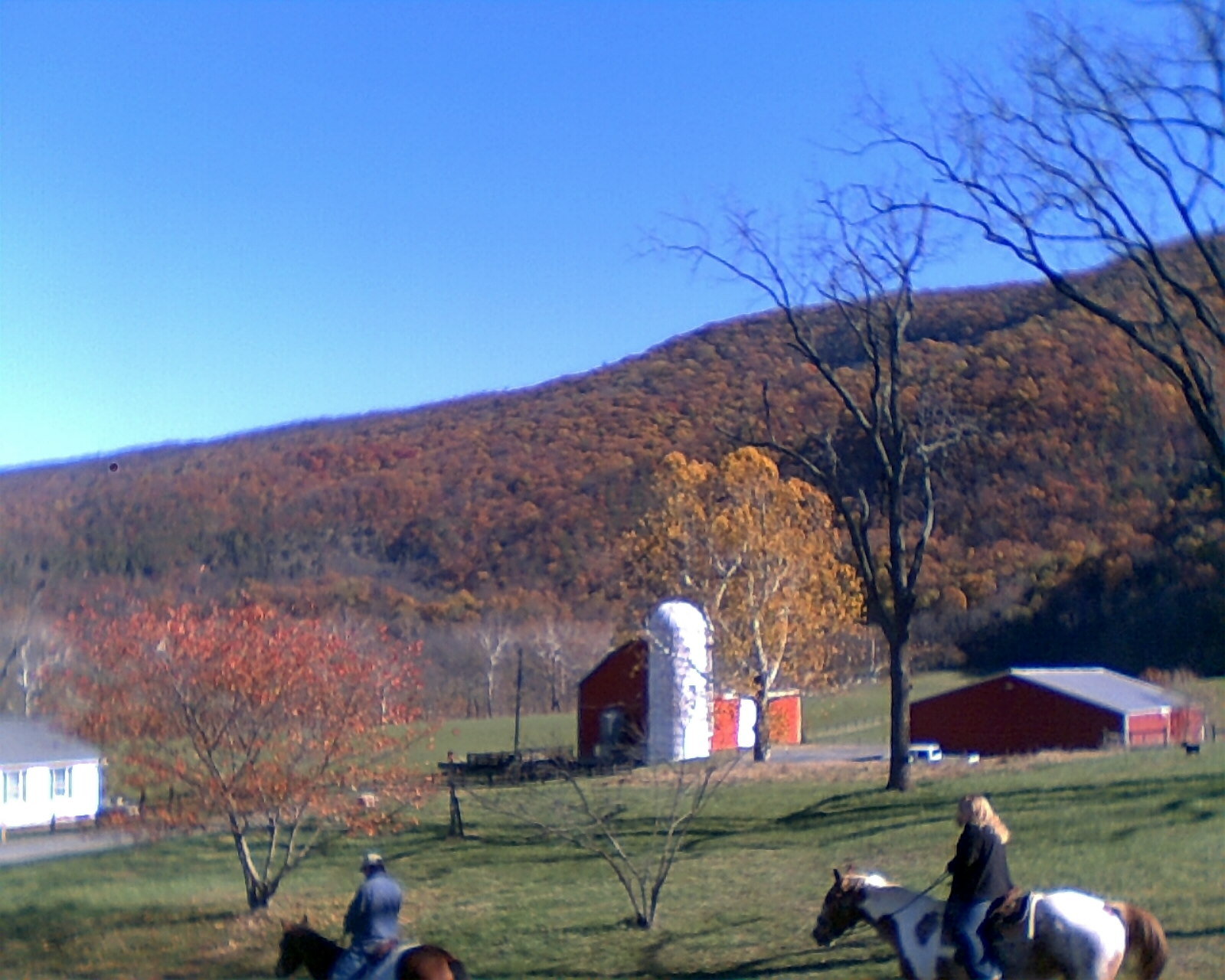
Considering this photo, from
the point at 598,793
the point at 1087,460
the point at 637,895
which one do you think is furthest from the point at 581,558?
the point at 637,895

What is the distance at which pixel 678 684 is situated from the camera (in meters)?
38.6

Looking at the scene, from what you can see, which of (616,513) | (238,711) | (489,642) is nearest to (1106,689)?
(489,642)

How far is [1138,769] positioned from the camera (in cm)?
2478

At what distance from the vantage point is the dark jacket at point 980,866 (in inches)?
333

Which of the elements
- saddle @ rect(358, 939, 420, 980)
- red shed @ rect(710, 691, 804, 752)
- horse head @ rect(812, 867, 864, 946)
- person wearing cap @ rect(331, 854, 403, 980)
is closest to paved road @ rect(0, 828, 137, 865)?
red shed @ rect(710, 691, 804, 752)

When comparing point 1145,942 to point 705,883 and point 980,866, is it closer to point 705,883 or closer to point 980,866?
point 980,866

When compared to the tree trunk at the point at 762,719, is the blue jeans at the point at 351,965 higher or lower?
higher

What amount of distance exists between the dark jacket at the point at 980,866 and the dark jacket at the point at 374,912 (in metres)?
3.92

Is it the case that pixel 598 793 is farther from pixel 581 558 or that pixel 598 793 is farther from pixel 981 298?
pixel 981 298

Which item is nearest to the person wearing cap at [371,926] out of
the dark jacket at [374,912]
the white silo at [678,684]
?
the dark jacket at [374,912]

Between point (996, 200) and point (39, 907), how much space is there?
19.1 meters

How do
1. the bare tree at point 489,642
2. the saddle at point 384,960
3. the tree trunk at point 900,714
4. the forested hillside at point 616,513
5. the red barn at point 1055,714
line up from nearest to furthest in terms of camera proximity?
the saddle at point 384,960, the tree trunk at point 900,714, the red barn at point 1055,714, the bare tree at point 489,642, the forested hillside at point 616,513

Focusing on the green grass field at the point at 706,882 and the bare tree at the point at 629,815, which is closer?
the green grass field at the point at 706,882

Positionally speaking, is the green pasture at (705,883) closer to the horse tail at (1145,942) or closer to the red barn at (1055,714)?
the horse tail at (1145,942)
